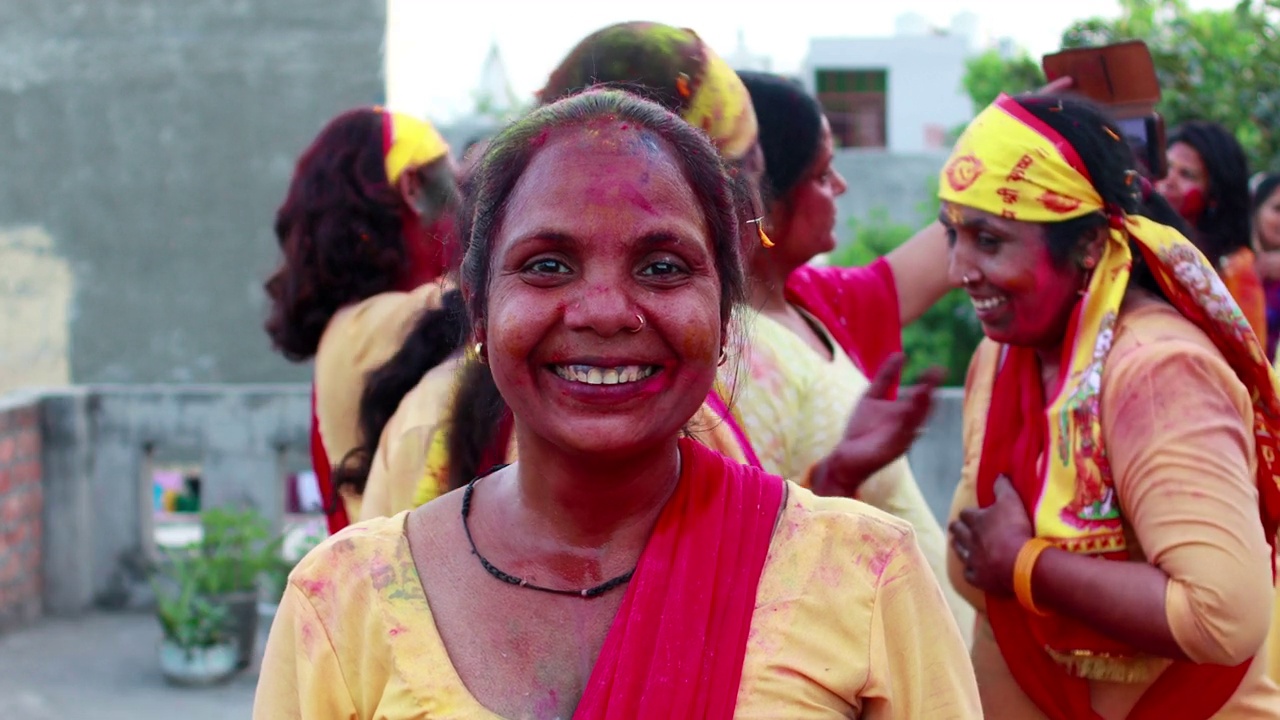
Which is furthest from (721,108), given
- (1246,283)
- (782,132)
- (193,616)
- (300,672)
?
(193,616)

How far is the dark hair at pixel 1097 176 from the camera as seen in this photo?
2807mm

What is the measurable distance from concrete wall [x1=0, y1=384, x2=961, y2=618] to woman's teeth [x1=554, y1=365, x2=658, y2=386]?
539cm

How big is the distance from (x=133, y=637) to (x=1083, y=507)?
5.36 meters

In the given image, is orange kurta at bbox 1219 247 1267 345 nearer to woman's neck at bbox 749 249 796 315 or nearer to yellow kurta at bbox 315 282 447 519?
woman's neck at bbox 749 249 796 315

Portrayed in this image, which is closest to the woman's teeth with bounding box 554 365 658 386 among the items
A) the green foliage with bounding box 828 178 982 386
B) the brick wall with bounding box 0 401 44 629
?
the brick wall with bounding box 0 401 44 629

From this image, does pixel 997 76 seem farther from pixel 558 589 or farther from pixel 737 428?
pixel 558 589

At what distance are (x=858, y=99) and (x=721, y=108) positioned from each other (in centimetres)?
2432

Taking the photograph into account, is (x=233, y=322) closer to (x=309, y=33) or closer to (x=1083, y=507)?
(x=309, y=33)

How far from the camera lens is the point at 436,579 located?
1781 millimetres

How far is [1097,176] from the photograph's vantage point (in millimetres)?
2811

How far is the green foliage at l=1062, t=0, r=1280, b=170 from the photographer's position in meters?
9.07

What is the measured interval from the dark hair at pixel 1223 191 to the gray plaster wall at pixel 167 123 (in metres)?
8.30

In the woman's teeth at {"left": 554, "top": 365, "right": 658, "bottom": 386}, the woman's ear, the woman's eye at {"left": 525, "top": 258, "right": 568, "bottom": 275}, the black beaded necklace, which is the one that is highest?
the woman's eye at {"left": 525, "top": 258, "right": 568, "bottom": 275}

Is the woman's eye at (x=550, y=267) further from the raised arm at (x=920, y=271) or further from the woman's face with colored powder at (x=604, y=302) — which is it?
the raised arm at (x=920, y=271)
